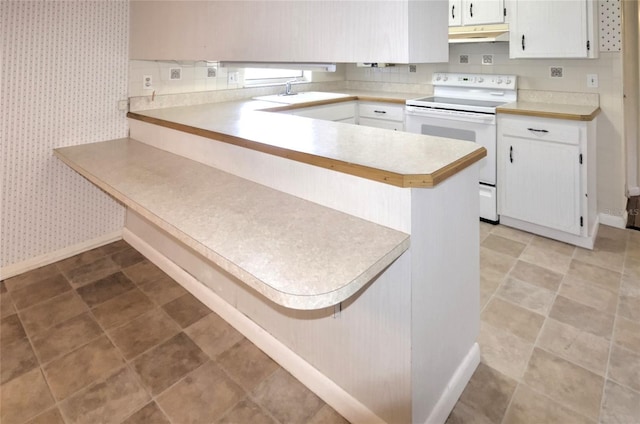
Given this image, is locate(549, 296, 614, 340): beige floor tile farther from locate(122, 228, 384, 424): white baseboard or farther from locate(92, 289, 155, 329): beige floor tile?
locate(92, 289, 155, 329): beige floor tile

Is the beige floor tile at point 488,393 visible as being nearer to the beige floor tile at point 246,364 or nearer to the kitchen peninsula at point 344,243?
the kitchen peninsula at point 344,243

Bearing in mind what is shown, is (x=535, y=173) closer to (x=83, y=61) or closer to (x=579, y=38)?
(x=579, y=38)

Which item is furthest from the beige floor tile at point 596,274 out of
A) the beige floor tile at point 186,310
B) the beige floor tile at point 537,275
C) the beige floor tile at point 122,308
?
the beige floor tile at point 122,308

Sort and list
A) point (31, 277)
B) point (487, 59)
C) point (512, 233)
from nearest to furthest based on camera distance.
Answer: point (31, 277)
point (512, 233)
point (487, 59)

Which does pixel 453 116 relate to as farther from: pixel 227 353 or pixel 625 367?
pixel 227 353

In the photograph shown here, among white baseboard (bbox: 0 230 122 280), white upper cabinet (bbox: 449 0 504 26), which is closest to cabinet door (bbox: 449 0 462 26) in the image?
white upper cabinet (bbox: 449 0 504 26)

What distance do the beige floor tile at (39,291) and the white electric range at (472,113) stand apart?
2.95 m

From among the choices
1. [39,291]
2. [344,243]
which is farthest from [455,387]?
[39,291]

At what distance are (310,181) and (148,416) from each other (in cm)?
113

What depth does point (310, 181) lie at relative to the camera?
4.55 ft

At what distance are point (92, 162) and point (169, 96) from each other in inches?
38.0

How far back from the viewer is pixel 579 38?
2.61 m

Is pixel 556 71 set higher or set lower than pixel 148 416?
higher

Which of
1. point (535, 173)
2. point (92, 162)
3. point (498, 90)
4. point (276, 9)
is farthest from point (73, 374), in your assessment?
point (498, 90)
